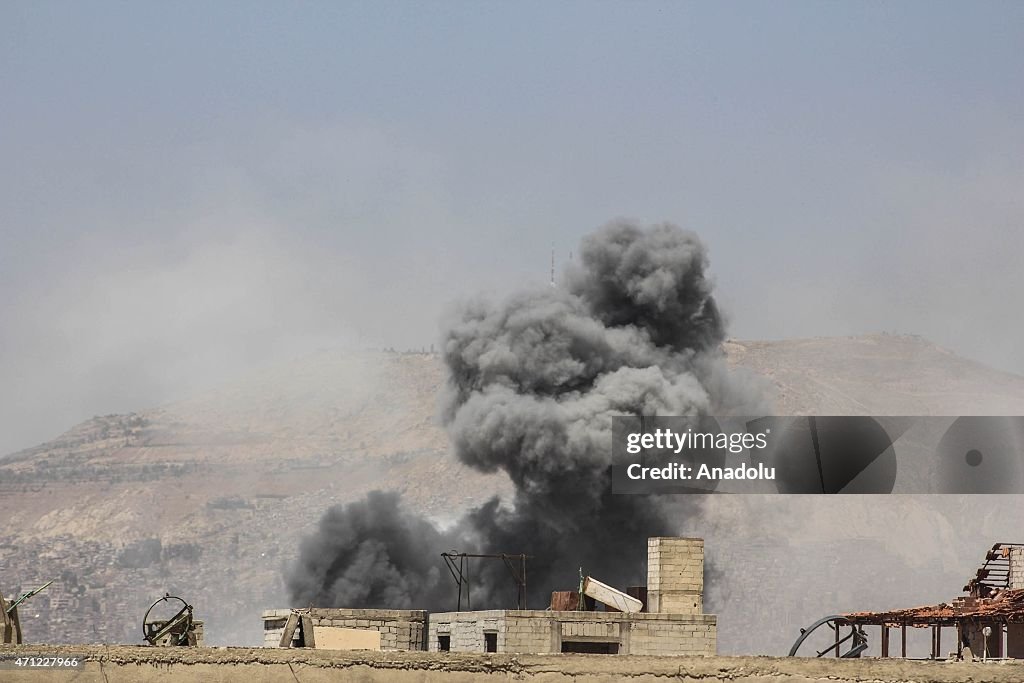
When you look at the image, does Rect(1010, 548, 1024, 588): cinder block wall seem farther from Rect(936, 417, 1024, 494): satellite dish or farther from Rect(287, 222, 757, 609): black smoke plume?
Rect(936, 417, 1024, 494): satellite dish

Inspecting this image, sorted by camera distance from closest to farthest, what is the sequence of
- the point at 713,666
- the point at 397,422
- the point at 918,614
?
the point at 713,666 < the point at 918,614 < the point at 397,422

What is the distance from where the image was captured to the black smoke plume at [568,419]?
208 ft

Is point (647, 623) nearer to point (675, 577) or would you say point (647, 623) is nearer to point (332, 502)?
point (675, 577)

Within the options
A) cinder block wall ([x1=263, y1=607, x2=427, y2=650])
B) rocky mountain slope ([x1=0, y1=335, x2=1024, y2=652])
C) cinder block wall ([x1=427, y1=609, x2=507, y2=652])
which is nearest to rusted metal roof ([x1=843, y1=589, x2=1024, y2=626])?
cinder block wall ([x1=427, y1=609, x2=507, y2=652])

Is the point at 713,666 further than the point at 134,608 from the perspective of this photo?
No

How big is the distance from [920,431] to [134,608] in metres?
55.3

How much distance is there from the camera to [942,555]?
5113 inches

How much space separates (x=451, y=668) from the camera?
17172mm

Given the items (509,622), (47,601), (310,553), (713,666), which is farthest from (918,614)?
(47,601)

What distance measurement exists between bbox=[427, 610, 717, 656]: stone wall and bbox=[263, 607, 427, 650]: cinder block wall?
98cm

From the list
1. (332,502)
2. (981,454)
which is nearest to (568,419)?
(981,454)

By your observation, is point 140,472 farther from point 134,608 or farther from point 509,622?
point 509,622

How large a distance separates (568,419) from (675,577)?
31868mm

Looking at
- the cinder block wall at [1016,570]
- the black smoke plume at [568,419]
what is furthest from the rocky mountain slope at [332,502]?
the cinder block wall at [1016,570]
